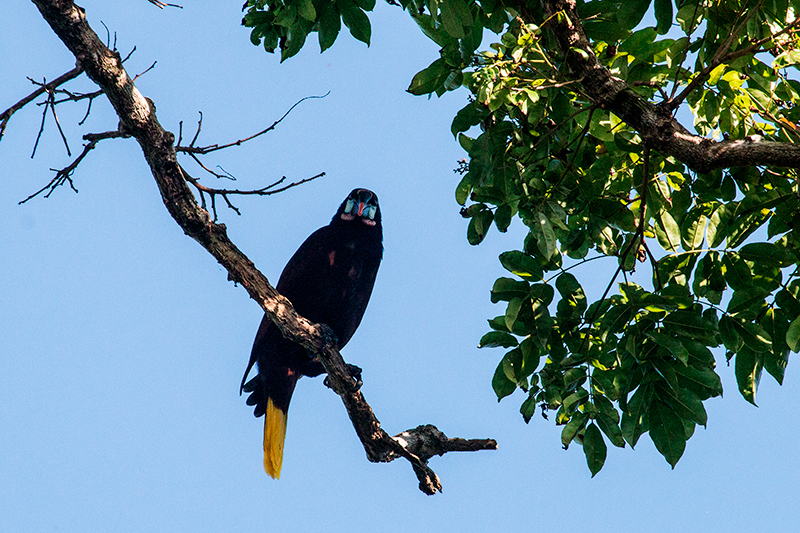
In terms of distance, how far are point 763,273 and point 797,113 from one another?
605 millimetres

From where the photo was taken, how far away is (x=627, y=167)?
2.80 metres

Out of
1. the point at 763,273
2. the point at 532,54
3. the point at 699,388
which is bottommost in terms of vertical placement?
the point at 699,388

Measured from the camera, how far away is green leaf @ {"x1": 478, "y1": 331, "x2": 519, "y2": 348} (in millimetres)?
2516

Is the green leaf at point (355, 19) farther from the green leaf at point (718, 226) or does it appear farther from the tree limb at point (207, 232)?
the green leaf at point (718, 226)

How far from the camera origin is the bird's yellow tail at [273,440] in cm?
431

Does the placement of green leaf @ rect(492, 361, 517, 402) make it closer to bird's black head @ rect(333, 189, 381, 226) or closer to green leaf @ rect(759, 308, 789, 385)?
green leaf @ rect(759, 308, 789, 385)

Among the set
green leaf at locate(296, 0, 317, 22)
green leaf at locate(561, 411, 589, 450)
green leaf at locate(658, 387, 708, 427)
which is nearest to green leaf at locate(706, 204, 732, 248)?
green leaf at locate(658, 387, 708, 427)

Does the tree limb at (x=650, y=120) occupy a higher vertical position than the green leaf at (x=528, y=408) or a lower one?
higher

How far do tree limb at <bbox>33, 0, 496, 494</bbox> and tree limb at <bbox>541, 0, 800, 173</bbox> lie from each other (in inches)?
64.4

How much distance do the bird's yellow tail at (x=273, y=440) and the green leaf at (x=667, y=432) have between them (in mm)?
2573

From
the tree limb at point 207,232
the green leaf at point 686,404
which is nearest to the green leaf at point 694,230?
the green leaf at point 686,404

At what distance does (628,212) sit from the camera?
8.61 ft

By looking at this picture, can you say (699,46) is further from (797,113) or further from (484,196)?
(484,196)

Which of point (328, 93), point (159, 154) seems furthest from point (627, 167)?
point (159, 154)
